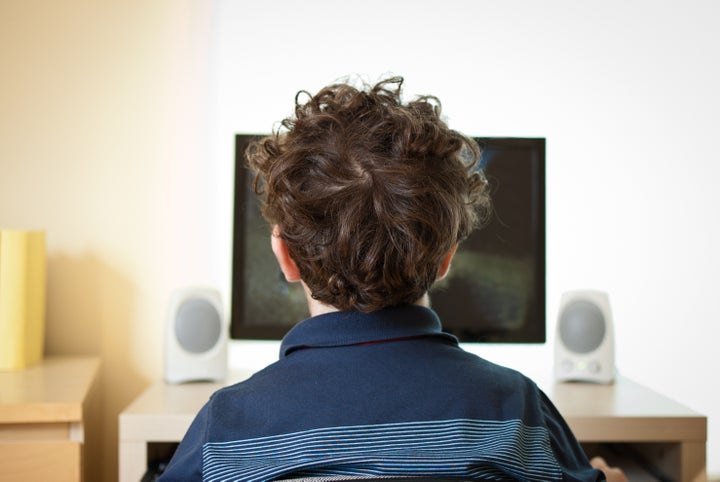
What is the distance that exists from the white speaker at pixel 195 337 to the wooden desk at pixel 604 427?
3.6 inches

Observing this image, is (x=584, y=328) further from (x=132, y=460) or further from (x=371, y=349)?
(x=371, y=349)

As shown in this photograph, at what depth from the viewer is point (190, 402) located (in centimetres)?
183

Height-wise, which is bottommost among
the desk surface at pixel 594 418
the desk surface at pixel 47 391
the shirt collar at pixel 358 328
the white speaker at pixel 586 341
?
the desk surface at pixel 594 418

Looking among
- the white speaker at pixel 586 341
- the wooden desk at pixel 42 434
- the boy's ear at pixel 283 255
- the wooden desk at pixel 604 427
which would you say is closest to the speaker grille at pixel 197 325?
the wooden desk at pixel 604 427

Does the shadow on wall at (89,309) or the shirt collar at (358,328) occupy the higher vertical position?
the shirt collar at (358,328)

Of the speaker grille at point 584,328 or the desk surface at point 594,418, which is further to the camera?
the speaker grille at point 584,328

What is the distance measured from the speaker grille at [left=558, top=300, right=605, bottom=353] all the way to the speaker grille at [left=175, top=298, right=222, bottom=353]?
86 cm

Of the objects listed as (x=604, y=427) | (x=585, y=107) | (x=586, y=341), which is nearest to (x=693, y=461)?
(x=604, y=427)

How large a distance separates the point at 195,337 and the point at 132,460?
0.36 meters

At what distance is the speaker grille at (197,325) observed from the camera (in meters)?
2.01

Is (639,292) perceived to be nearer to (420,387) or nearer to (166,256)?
(166,256)

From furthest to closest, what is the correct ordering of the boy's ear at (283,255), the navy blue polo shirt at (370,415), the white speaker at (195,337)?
the white speaker at (195,337) → the boy's ear at (283,255) → the navy blue polo shirt at (370,415)

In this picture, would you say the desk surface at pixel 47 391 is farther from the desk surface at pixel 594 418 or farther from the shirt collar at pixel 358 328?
the shirt collar at pixel 358 328

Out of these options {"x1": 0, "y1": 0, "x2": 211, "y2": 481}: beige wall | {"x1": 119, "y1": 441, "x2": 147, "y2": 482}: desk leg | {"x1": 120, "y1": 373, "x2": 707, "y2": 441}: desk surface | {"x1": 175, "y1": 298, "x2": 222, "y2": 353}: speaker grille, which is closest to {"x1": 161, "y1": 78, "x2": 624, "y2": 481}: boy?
{"x1": 120, "y1": 373, "x2": 707, "y2": 441}: desk surface
